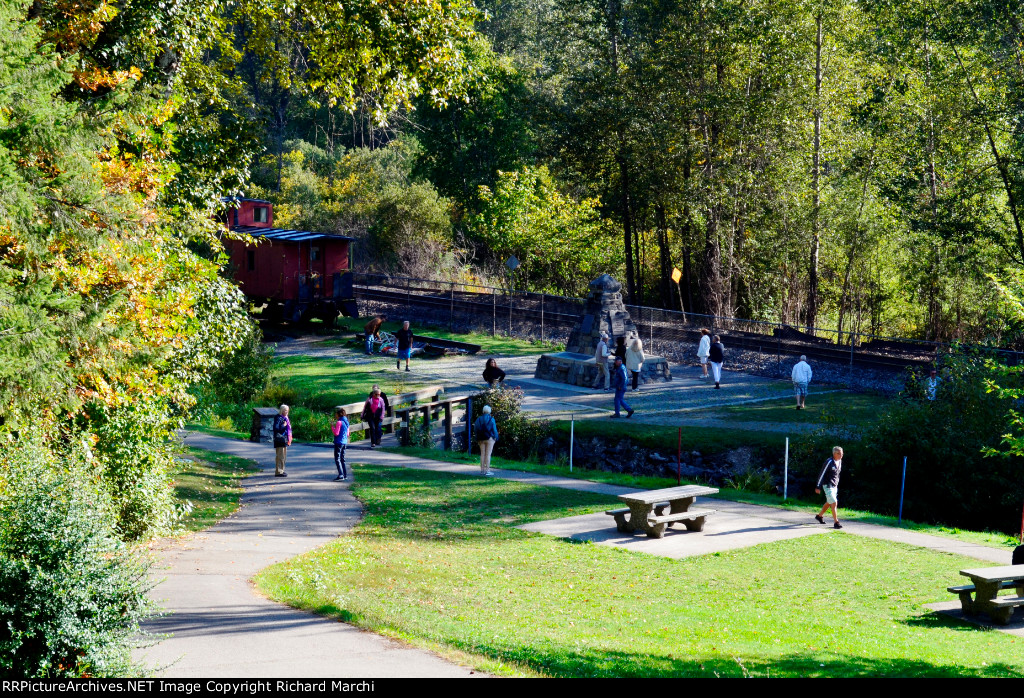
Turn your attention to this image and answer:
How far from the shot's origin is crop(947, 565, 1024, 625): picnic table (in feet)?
35.8

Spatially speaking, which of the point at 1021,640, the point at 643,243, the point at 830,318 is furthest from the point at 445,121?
the point at 1021,640

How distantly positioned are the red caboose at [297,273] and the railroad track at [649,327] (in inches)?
126

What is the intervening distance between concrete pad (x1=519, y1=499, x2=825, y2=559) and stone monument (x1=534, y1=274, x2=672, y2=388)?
14.0 m

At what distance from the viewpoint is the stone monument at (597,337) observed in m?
29.8

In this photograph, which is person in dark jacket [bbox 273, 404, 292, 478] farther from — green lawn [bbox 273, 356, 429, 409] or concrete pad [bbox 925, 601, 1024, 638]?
concrete pad [bbox 925, 601, 1024, 638]

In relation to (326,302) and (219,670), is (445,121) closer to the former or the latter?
(326,302)

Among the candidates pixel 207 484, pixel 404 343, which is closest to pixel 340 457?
pixel 207 484

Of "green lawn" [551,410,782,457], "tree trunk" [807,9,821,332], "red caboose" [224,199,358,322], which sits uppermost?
"tree trunk" [807,9,821,332]

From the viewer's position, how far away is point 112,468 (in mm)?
12367

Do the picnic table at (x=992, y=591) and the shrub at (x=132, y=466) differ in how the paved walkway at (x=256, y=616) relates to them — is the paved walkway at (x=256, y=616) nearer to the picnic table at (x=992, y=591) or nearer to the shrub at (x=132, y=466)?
the shrub at (x=132, y=466)

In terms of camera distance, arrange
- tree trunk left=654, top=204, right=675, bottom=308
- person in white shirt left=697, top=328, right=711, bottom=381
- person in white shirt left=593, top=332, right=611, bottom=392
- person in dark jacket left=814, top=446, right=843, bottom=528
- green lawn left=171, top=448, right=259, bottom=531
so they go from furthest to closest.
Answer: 1. tree trunk left=654, top=204, right=675, bottom=308
2. person in white shirt left=697, top=328, right=711, bottom=381
3. person in white shirt left=593, top=332, right=611, bottom=392
4. person in dark jacket left=814, top=446, right=843, bottom=528
5. green lawn left=171, top=448, right=259, bottom=531

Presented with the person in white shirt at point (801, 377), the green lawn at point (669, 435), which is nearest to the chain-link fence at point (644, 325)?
the person in white shirt at point (801, 377)

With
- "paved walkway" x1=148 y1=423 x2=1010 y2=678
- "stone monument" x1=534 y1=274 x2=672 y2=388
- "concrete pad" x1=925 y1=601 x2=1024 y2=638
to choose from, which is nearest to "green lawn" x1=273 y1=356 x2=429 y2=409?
"stone monument" x1=534 y1=274 x2=672 y2=388
